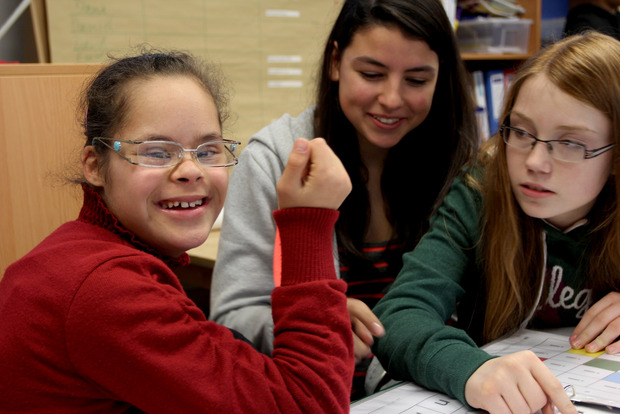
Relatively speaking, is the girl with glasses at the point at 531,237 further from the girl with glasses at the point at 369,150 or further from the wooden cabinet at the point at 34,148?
the wooden cabinet at the point at 34,148

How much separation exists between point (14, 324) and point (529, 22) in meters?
2.80

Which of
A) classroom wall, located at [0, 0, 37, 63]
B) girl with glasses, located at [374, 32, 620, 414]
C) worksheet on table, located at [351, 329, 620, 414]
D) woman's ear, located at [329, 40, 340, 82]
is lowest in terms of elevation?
worksheet on table, located at [351, 329, 620, 414]

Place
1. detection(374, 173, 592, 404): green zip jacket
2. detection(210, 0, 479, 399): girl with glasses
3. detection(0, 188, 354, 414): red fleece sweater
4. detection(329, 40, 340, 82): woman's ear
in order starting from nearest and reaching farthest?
detection(0, 188, 354, 414): red fleece sweater → detection(374, 173, 592, 404): green zip jacket → detection(210, 0, 479, 399): girl with glasses → detection(329, 40, 340, 82): woman's ear

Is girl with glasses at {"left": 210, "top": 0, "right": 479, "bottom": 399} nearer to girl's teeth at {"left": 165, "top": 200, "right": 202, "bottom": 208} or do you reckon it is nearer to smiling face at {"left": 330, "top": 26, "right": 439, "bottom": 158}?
smiling face at {"left": 330, "top": 26, "right": 439, "bottom": 158}

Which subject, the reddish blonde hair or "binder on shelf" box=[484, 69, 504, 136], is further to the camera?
"binder on shelf" box=[484, 69, 504, 136]

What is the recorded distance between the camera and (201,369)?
A: 1.99 ft

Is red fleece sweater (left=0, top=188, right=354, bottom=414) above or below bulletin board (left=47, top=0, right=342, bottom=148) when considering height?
below

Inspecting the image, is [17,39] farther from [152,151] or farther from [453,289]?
[453,289]

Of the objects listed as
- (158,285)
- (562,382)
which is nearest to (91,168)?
(158,285)

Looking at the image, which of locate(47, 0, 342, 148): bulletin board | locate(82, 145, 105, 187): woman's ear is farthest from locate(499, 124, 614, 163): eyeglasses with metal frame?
locate(47, 0, 342, 148): bulletin board

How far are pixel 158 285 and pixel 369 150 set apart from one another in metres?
0.89

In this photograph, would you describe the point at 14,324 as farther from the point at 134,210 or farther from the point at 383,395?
the point at 383,395

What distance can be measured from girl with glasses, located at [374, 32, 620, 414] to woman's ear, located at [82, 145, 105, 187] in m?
0.51

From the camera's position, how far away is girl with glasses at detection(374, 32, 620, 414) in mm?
972
